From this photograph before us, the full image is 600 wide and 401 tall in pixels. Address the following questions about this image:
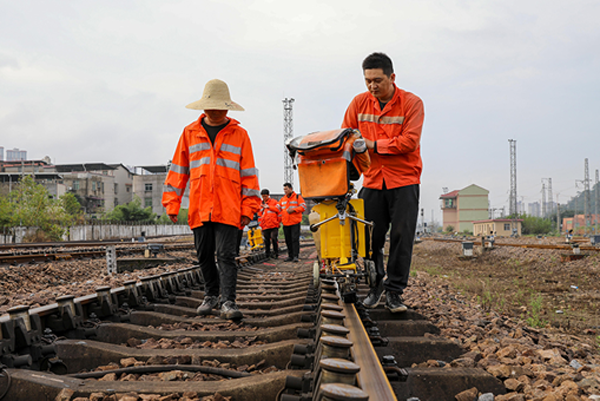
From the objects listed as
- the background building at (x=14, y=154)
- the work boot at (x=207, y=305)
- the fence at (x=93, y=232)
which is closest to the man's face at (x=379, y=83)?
the work boot at (x=207, y=305)

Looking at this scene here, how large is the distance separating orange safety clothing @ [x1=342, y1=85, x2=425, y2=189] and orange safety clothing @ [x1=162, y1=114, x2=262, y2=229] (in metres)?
1.02

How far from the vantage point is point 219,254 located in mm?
3559

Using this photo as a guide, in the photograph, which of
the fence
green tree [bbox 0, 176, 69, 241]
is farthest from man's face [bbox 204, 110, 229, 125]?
green tree [bbox 0, 176, 69, 241]

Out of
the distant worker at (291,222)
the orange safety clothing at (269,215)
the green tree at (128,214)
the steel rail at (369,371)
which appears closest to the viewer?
the steel rail at (369,371)

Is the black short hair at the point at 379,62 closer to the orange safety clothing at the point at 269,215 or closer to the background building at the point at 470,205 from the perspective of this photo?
the orange safety clothing at the point at 269,215

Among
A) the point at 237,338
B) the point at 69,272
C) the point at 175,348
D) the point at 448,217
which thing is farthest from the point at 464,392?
the point at 448,217

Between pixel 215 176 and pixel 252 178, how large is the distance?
34cm

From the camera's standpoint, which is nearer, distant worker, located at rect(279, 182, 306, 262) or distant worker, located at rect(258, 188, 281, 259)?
distant worker, located at rect(279, 182, 306, 262)

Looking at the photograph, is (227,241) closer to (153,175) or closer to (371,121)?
(371,121)

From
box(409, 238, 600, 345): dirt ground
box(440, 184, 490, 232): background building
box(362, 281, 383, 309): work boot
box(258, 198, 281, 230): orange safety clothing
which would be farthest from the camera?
box(440, 184, 490, 232): background building

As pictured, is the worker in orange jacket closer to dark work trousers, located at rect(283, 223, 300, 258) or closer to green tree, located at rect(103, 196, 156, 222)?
dark work trousers, located at rect(283, 223, 300, 258)

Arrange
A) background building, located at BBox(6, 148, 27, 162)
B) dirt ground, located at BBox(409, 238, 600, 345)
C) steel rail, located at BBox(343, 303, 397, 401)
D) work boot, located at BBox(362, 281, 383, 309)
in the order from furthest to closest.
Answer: background building, located at BBox(6, 148, 27, 162), dirt ground, located at BBox(409, 238, 600, 345), work boot, located at BBox(362, 281, 383, 309), steel rail, located at BBox(343, 303, 397, 401)

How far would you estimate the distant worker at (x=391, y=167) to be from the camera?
3238mm

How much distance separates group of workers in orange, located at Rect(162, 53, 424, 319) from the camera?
10.8 feet
